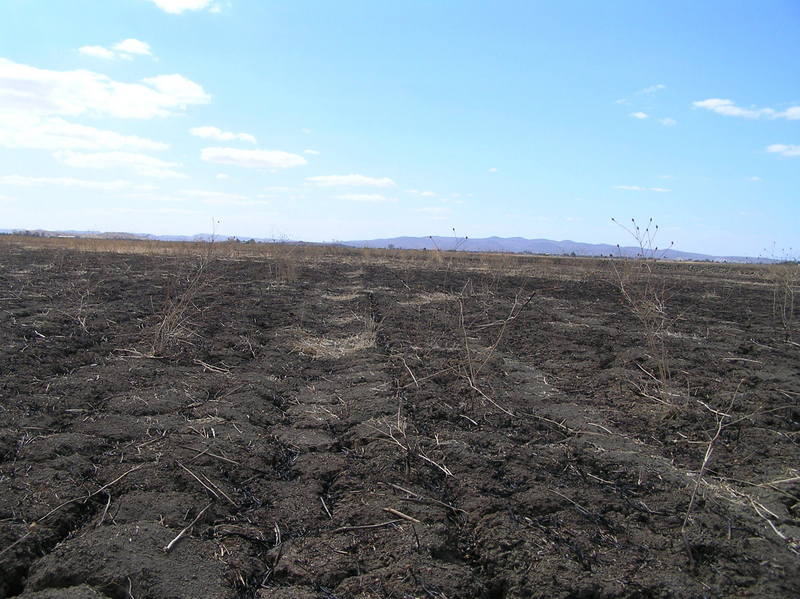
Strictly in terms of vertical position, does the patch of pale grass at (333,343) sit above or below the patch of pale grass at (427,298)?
below

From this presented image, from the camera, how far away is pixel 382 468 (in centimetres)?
340

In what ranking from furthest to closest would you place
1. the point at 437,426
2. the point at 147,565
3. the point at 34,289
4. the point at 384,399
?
1. the point at 34,289
2. the point at 384,399
3. the point at 437,426
4. the point at 147,565

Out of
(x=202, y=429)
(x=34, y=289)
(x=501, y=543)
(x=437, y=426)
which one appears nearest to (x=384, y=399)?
(x=437, y=426)

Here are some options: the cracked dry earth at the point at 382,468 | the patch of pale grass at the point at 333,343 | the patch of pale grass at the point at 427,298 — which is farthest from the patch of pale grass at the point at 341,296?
the cracked dry earth at the point at 382,468

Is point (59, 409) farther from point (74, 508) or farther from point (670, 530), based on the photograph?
point (670, 530)

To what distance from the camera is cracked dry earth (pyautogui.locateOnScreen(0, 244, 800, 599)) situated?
2.35 m

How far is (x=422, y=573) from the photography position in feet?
7.67

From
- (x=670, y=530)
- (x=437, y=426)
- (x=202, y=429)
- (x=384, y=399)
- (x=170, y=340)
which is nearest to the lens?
(x=670, y=530)

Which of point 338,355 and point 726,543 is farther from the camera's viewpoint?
point 338,355

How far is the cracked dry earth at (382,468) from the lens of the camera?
7.71ft

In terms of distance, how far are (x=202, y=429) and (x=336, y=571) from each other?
1.95m

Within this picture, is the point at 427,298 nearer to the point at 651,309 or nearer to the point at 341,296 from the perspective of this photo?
the point at 341,296

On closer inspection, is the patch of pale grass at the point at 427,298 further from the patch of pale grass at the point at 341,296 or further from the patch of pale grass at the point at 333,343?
the patch of pale grass at the point at 333,343

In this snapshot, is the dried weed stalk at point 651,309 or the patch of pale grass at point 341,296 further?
the patch of pale grass at point 341,296
